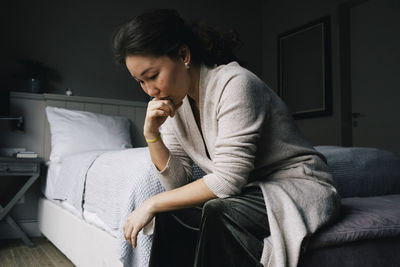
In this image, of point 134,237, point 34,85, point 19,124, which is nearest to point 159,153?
point 134,237

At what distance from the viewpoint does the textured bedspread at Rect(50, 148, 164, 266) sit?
1.24 m

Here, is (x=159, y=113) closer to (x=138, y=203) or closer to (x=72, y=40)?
(x=138, y=203)

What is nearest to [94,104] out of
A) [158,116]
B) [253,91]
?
[158,116]

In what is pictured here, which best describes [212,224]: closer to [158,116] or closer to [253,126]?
[253,126]

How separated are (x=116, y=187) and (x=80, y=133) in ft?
5.19

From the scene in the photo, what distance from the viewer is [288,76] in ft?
16.0

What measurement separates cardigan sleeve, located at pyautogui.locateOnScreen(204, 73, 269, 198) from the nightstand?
2183mm

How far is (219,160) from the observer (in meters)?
0.97

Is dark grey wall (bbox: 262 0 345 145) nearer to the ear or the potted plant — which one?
the potted plant

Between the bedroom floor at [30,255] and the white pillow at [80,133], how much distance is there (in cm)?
67

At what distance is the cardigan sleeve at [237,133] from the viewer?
3.12ft

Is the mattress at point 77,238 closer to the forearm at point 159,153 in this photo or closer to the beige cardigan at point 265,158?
the forearm at point 159,153

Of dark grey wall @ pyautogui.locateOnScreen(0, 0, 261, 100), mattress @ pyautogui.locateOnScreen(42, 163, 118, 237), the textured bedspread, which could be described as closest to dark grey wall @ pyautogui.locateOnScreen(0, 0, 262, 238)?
dark grey wall @ pyautogui.locateOnScreen(0, 0, 261, 100)

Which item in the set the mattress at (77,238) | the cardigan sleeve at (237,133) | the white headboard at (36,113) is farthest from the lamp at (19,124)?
the cardigan sleeve at (237,133)
